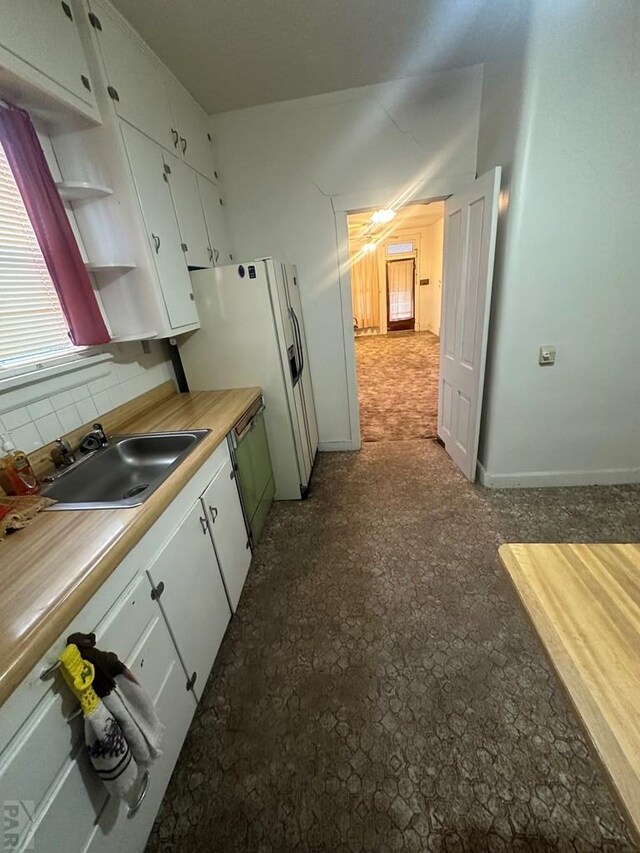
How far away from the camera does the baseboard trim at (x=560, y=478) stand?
2.32 m

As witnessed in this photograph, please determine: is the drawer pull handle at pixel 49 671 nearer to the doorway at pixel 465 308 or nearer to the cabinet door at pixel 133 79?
the cabinet door at pixel 133 79

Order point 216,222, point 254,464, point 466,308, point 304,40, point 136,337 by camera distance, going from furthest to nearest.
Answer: point 216,222 → point 466,308 → point 254,464 → point 304,40 → point 136,337

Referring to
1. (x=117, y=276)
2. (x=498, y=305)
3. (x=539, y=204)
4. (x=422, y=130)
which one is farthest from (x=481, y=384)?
(x=117, y=276)

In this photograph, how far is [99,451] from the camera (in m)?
1.49

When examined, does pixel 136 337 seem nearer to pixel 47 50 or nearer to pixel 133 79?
pixel 47 50

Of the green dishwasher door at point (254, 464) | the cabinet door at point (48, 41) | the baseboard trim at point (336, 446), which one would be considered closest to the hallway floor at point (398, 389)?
the baseboard trim at point (336, 446)

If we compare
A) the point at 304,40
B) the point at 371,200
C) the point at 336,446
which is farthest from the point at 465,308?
the point at 304,40

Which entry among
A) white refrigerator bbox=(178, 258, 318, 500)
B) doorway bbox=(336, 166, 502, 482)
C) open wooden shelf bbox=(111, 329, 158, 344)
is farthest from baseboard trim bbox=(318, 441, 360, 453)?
open wooden shelf bbox=(111, 329, 158, 344)

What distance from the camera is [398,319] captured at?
8.97m

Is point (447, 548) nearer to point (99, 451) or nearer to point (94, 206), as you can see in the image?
point (99, 451)

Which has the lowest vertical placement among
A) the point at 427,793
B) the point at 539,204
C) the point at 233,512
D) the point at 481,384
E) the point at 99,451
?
the point at 427,793

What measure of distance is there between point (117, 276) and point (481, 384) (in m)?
2.26

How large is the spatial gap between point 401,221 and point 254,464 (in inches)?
240

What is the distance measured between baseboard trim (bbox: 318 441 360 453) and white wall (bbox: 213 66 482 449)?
1.13 meters
